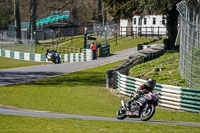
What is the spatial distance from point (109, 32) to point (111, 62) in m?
28.7

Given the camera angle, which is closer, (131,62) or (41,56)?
(131,62)

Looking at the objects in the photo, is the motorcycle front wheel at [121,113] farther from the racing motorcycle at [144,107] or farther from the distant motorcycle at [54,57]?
the distant motorcycle at [54,57]

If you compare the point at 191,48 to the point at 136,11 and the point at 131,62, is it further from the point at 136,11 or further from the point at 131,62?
the point at 136,11

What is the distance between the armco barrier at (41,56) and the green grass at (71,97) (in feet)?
43.2

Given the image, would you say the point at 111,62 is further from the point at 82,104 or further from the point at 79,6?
the point at 79,6

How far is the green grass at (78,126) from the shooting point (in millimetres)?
11865

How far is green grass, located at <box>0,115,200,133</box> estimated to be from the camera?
1186cm

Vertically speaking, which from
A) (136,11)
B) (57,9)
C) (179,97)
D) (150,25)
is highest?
(57,9)

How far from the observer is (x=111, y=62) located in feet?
127

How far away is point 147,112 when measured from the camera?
1300 centimetres

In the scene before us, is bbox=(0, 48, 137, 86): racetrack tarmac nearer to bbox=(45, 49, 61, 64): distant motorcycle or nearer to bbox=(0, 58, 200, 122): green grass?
bbox=(0, 58, 200, 122): green grass

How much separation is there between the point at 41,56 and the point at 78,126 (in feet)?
121

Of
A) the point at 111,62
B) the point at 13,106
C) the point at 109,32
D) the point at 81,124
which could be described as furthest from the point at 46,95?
the point at 109,32

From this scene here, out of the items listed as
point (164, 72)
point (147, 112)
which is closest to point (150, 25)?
point (164, 72)
